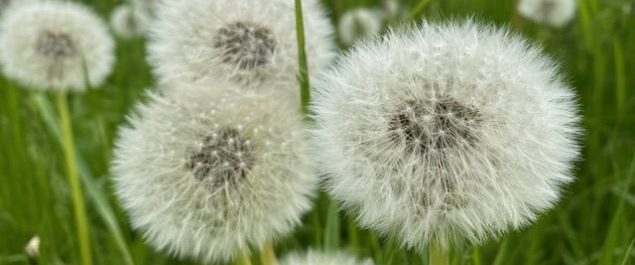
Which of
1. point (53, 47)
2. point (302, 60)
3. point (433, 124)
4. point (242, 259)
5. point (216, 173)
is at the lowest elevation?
point (242, 259)

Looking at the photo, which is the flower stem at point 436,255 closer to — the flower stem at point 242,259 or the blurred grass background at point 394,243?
the blurred grass background at point 394,243

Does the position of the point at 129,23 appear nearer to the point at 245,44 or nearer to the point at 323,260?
the point at 245,44

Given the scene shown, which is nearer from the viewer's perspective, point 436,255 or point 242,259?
point 436,255

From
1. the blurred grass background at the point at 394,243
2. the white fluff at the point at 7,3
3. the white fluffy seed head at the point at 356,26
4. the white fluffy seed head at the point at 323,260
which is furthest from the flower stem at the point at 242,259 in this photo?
the white fluff at the point at 7,3

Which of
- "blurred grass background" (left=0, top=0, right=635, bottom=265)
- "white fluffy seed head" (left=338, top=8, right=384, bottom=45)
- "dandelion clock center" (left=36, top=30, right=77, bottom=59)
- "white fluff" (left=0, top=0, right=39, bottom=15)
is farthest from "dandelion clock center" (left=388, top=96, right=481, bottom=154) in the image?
"white fluff" (left=0, top=0, right=39, bottom=15)

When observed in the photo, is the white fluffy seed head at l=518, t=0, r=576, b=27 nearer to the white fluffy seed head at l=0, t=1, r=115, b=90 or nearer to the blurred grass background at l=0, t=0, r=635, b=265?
the blurred grass background at l=0, t=0, r=635, b=265

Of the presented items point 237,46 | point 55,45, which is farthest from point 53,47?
point 237,46
